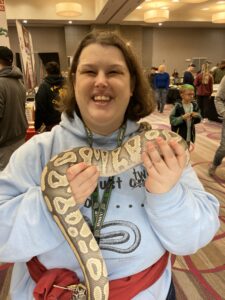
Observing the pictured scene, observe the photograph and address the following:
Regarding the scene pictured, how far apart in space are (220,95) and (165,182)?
3.60m

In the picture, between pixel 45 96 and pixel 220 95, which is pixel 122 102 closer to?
pixel 45 96

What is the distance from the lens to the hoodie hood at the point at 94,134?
127 cm

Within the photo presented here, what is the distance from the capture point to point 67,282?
3.40ft

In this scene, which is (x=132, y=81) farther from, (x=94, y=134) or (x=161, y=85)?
(x=161, y=85)

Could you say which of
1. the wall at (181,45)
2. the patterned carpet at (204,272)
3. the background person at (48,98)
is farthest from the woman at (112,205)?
the wall at (181,45)

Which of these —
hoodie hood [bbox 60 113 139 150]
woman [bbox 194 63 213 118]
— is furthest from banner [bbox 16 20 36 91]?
woman [bbox 194 63 213 118]

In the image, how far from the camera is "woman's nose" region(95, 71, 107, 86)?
1117mm

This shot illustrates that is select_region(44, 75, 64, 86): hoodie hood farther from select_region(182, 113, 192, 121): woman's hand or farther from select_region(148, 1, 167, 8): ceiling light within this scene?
select_region(148, 1, 167, 8): ceiling light

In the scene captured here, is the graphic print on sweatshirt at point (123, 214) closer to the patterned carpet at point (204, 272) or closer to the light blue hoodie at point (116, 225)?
the light blue hoodie at point (116, 225)

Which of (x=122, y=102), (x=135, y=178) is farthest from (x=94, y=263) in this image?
(x=122, y=102)

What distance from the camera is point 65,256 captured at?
3.55 ft

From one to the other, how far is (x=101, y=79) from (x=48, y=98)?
3116 millimetres

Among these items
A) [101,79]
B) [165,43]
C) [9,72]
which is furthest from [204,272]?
[165,43]

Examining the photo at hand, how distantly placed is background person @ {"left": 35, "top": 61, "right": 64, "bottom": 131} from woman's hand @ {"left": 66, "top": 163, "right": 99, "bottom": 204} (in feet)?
10.5
